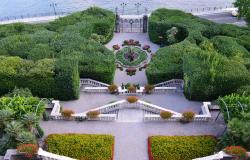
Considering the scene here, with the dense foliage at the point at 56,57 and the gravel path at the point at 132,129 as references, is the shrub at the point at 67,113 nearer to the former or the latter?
the gravel path at the point at 132,129

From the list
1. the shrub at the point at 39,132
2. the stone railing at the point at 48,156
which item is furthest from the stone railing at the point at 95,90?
the stone railing at the point at 48,156

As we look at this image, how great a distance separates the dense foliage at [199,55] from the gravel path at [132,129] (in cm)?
539

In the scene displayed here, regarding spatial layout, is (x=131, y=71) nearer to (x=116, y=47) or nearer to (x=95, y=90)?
(x=116, y=47)

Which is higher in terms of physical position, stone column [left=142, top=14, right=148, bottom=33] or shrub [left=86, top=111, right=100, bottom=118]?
stone column [left=142, top=14, right=148, bottom=33]

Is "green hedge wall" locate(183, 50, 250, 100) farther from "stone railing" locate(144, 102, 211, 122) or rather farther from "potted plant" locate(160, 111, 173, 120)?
"potted plant" locate(160, 111, 173, 120)

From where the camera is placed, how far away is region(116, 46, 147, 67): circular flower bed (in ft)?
169

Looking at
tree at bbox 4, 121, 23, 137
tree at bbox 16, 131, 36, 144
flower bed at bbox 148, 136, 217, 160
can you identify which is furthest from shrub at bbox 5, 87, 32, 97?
flower bed at bbox 148, 136, 217, 160

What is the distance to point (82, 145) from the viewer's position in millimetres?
31203

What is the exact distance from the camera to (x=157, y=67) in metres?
44.0

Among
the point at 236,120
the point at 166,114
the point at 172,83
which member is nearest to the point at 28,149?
the point at 166,114

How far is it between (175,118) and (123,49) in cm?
2269

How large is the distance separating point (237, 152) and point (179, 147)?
542 centimetres

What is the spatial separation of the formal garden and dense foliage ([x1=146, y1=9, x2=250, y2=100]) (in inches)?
4.9

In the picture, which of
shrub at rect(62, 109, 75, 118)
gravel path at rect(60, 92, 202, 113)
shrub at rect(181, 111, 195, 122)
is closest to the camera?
shrub at rect(181, 111, 195, 122)
